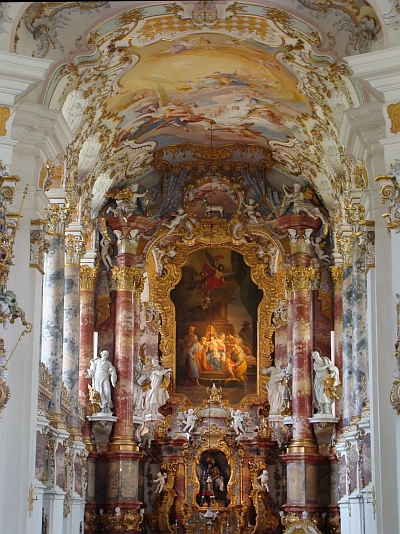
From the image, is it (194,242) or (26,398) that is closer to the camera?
(26,398)

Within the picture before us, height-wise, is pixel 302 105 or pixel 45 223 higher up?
pixel 302 105

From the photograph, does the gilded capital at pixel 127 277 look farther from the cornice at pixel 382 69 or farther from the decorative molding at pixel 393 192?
the decorative molding at pixel 393 192

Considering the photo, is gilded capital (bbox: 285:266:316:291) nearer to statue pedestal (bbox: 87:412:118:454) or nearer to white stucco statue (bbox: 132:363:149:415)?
white stucco statue (bbox: 132:363:149:415)

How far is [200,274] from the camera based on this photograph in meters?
28.3

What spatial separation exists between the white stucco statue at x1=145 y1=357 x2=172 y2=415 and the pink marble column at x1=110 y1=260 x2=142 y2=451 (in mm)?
783

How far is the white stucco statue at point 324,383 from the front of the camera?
2588cm

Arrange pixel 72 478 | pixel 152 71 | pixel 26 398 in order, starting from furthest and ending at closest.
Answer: pixel 72 478 < pixel 152 71 < pixel 26 398

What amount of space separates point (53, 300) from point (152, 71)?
16.2 ft

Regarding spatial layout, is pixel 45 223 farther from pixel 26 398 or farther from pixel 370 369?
pixel 370 369

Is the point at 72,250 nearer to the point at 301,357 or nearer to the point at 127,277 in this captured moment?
the point at 127,277

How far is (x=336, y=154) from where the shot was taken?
23.3 m

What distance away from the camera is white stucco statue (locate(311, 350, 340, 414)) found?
2588 cm

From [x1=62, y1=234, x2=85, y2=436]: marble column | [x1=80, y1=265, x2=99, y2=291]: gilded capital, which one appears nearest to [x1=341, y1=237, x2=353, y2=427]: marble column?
[x1=62, y1=234, x2=85, y2=436]: marble column

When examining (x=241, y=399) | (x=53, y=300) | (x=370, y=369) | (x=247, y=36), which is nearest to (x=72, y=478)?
(x=53, y=300)
